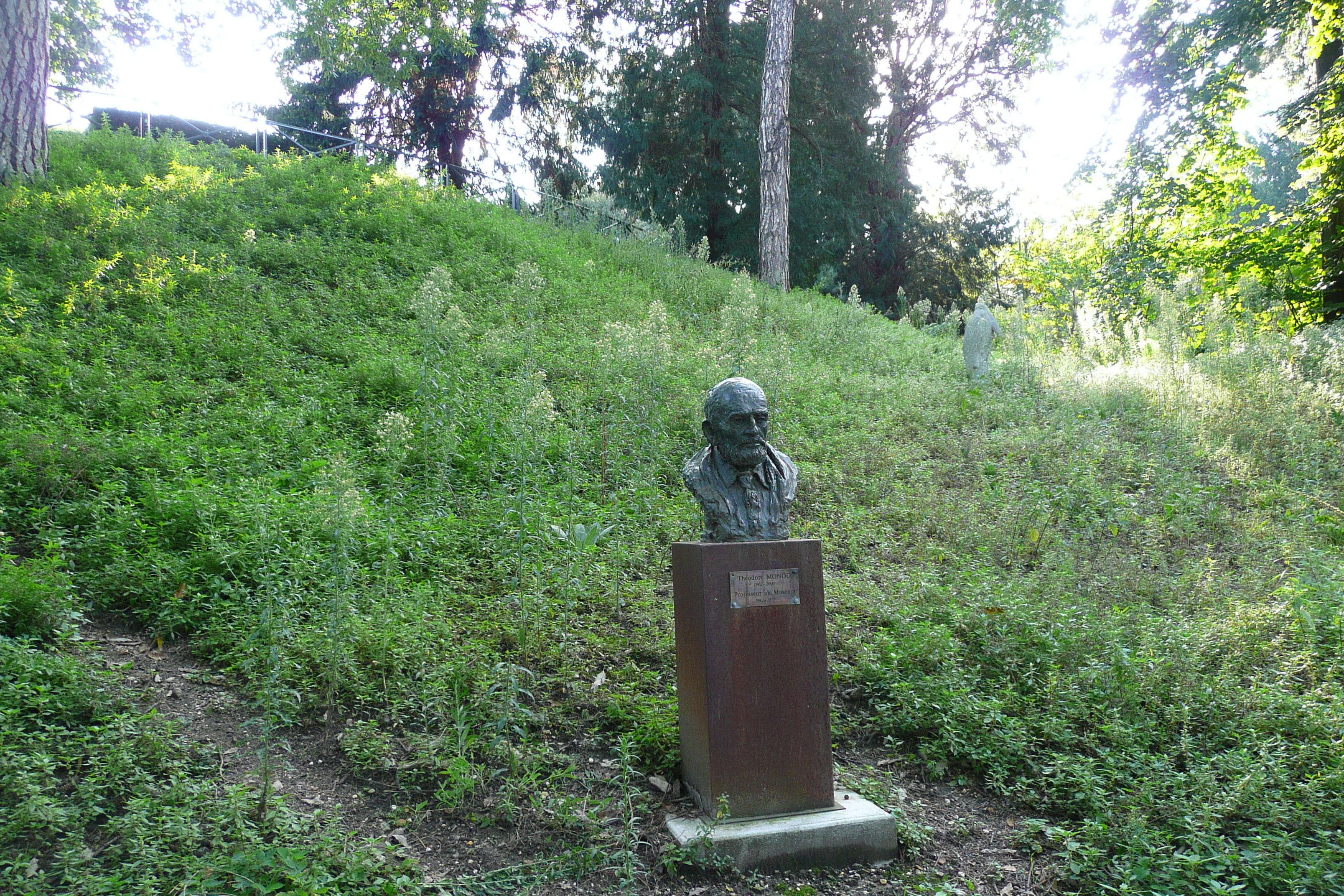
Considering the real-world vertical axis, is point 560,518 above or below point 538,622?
above

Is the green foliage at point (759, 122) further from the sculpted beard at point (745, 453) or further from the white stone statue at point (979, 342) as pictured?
the sculpted beard at point (745, 453)

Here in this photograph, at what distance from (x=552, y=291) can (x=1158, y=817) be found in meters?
9.23

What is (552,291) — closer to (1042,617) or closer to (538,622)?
(538,622)

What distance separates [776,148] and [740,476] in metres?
13.1

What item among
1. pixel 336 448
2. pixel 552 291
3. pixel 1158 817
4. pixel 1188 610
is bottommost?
pixel 1158 817

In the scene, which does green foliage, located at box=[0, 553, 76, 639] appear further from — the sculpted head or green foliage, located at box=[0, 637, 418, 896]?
the sculpted head

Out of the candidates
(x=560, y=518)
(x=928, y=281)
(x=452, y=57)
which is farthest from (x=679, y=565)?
(x=928, y=281)

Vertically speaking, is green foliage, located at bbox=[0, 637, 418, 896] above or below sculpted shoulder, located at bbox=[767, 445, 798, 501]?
below

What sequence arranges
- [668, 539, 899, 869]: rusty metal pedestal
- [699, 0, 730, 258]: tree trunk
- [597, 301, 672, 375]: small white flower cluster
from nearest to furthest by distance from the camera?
[668, 539, 899, 869]: rusty metal pedestal → [597, 301, 672, 375]: small white flower cluster → [699, 0, 730, 258]: tree trunk

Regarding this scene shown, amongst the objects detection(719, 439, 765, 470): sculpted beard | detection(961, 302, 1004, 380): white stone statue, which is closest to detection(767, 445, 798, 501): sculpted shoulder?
detection(719, 439, 765, 470): sculpted beard

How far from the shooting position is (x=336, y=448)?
6.77 m

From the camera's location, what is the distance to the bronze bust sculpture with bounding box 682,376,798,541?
3934 millimetres

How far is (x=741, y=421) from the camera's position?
3.92 m

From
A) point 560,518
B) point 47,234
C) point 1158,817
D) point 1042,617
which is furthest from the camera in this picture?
point 47,234
